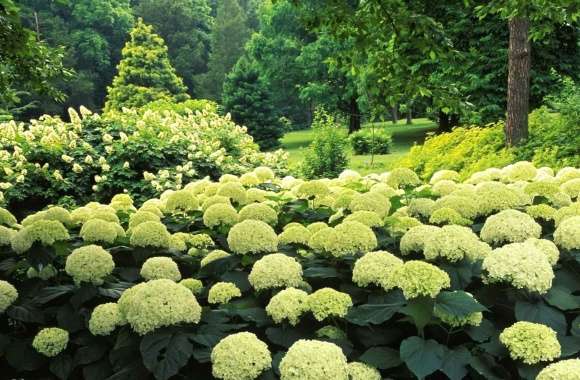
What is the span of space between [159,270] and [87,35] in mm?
46949

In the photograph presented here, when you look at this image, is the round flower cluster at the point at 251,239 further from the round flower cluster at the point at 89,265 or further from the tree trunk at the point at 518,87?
the tree trunk at the point at 518,87

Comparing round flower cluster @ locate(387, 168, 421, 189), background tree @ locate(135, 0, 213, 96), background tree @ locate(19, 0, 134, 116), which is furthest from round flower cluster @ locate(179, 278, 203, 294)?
background tree @ locate(135, 0, 213, 96)

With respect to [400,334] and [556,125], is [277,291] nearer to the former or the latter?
[400,334]

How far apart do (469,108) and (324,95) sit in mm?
26965

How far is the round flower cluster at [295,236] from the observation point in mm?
2688

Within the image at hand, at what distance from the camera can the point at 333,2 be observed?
15.8ft

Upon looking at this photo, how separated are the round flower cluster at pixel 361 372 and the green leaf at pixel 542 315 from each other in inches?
20.0

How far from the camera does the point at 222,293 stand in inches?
89.1

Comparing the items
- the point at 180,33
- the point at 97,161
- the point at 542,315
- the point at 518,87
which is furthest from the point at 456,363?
the point at 180,33

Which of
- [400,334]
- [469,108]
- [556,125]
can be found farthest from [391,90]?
[556,125]

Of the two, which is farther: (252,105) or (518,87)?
(252,105)

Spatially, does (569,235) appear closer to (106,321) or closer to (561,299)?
(561,299)

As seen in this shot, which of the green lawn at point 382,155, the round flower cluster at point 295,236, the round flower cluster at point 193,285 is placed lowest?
the green lawn at point 382,155

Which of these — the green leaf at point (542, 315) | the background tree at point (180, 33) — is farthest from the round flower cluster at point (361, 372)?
the background tree at point (180, 33)
